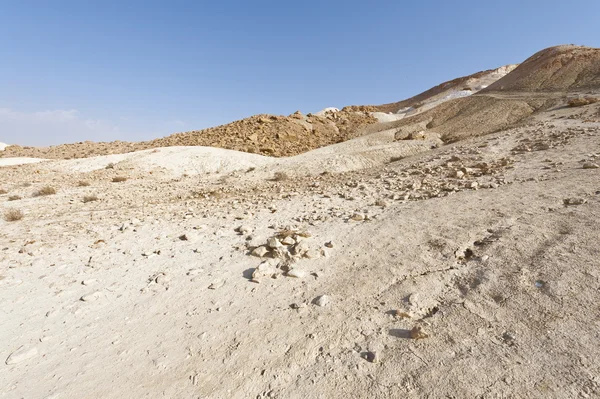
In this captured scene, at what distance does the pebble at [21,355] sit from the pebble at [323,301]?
9.34ft

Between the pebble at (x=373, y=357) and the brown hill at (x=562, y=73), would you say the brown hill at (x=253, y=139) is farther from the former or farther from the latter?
the pebble at (x=373, y=357)

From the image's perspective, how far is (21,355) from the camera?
2775 millimetres

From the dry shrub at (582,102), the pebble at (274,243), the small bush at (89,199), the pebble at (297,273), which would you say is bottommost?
the pebble at (297,273)

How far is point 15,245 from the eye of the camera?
540cm

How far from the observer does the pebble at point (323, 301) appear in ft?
10.5

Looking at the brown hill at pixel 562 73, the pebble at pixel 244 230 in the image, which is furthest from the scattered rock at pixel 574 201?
the brown hill at pixel 562 73

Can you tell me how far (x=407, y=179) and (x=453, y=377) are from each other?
678cm

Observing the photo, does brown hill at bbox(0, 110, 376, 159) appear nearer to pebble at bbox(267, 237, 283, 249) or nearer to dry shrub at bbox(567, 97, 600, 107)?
dry shrub at bbox(567, 97, 600, 107)

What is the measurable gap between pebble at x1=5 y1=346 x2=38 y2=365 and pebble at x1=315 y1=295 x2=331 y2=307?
285 cm

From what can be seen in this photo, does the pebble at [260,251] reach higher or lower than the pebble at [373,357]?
higher

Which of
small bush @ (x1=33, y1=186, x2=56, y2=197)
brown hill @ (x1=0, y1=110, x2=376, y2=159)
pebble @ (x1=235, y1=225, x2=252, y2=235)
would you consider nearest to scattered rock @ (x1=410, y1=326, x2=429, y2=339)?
pebble @ (x1=235, y1=225, x2=252, y2=235)

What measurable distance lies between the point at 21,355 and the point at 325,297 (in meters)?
3.04

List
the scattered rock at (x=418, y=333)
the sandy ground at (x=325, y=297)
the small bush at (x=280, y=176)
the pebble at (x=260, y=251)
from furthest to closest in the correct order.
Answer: the small bush at (x=280, y=176), the pebble at (x=260, y=251), the scattered rock at (x=418, y=333), the sandy ground at (x=325, y=297)

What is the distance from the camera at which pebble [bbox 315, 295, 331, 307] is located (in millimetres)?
3188
